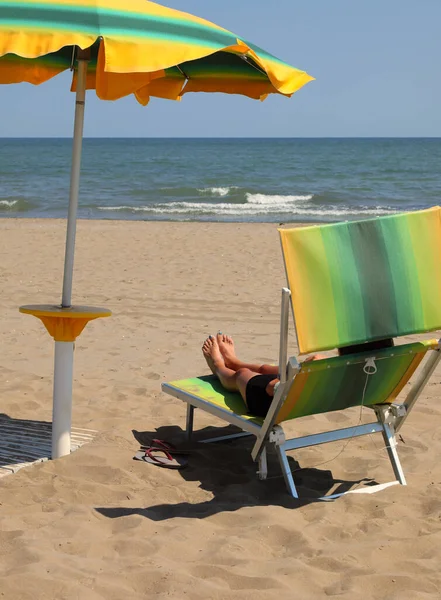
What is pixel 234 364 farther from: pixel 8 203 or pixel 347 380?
pixel 8 203

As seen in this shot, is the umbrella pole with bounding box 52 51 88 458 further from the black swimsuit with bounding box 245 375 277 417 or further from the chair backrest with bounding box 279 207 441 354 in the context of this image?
the chair backrest with bounding box 279 207 441 354

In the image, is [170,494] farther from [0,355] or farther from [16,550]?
[0,355]

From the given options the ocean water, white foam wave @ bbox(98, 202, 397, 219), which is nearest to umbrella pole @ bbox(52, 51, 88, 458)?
the ocean water

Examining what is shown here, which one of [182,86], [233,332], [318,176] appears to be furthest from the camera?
[318,176]

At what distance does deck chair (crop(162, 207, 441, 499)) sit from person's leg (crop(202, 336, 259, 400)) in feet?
0.78

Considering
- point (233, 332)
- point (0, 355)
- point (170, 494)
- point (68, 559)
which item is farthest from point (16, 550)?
point (233, 332)

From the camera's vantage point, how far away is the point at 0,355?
6367 mm

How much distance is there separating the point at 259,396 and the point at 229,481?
45 cm

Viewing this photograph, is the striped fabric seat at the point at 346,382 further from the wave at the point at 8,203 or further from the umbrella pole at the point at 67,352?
the wave at the point at 8,203

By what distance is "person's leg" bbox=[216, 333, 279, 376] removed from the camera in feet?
14.3

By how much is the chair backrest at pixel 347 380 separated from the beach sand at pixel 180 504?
424mm

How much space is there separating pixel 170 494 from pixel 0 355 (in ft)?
9.62

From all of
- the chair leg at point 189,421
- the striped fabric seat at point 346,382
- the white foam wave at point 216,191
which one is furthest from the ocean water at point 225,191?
the striped fabric seat at point 346,382

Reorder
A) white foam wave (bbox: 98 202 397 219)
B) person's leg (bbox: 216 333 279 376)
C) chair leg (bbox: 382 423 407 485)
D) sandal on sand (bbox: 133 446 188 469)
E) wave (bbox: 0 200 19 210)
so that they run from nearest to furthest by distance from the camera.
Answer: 1. chair leg (bbox: 382 423 407 485)
2. sandal on sand (bbox: 133 446 188 469)
3. person's leg (bbox: 216 333 279 376)
4. white foam wave (bbox: 98 202 397 219)
5. wave (bbox: 0 200 19 210)
